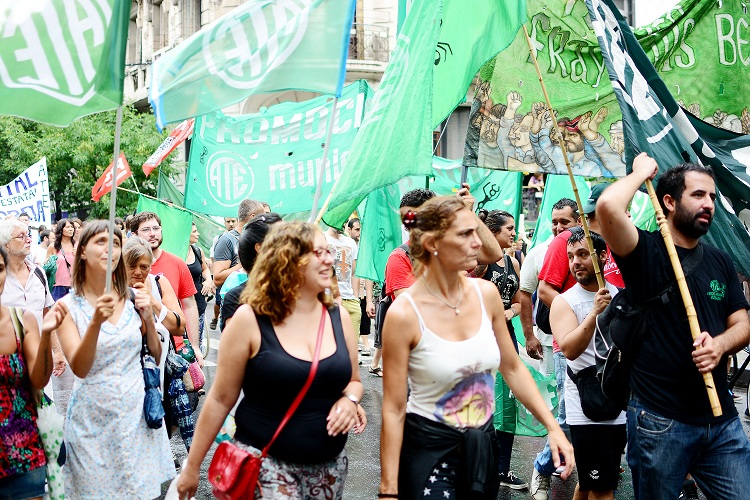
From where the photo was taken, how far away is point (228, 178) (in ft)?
35.8

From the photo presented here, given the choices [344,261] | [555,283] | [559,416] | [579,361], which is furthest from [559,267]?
[344,261]

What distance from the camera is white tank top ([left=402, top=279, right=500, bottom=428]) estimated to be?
3709 millimetres

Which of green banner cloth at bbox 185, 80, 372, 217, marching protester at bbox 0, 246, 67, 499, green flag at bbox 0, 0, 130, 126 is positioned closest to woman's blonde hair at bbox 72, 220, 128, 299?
marching protester at bbox 0, 246, 67, 499

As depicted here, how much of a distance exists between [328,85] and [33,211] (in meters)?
13.3

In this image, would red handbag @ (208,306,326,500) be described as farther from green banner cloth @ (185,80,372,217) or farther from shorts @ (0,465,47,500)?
green banner cloth @ (185,80,372,217)

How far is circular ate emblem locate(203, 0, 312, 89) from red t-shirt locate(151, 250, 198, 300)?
307cm

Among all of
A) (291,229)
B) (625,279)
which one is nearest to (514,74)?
(625,279)

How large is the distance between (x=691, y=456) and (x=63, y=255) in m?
9.09

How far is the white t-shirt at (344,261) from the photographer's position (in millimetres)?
10070

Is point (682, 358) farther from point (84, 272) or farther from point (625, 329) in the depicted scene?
point (84, 272)

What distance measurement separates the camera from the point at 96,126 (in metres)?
30.6

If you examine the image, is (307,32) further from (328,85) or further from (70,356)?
(70,356)

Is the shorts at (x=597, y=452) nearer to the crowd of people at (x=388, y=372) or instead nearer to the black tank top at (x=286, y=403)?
the crowd of people at (x=388, y=372)

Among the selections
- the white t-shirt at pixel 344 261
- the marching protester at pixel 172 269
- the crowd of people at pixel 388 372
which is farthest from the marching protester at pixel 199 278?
the crowd of people at pixel 388 372
